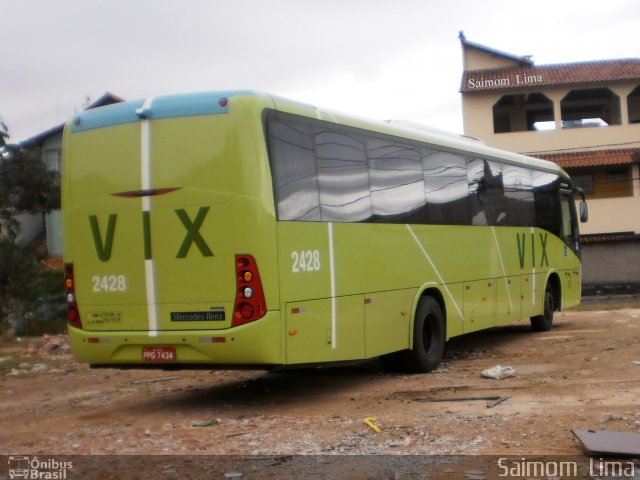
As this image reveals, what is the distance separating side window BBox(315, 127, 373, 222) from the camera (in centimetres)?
1004

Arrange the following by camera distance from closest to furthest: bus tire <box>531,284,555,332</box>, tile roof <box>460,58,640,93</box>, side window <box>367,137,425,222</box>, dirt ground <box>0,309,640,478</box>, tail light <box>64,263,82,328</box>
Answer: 1. dirt ground <box>0,309,640,478</box>
2. tail light <box>64,263,82,328</box>
3. side window <box>367,137,425,222</box>
4. bus tire <box>531,284,555,332</box>
5. tile roof <box>460,58,640,93</box>

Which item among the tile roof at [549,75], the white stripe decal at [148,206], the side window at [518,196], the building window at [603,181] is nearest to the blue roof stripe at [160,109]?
the white stripe decal at [148,206]

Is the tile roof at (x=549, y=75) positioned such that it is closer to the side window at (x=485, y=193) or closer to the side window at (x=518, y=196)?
the side window at (x=518, y=196)

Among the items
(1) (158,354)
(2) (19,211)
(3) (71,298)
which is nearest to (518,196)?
(1) (158,354)

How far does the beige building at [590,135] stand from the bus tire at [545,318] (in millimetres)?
19344

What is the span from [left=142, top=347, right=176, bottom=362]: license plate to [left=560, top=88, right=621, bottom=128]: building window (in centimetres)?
3415

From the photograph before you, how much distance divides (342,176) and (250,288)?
2.18 meters

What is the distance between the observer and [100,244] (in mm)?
9617

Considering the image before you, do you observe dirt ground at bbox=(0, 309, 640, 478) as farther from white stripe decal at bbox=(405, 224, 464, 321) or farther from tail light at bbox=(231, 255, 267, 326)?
tail light at bbox=(231, 255, 267, 326)

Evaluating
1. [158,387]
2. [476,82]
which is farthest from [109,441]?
[476,82]

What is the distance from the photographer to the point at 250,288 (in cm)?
890

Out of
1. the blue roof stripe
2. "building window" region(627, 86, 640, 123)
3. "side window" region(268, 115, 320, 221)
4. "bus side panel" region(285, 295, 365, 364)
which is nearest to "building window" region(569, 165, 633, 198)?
"building window" region(627, 86, 640, 123)

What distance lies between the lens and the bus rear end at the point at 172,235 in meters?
8.93

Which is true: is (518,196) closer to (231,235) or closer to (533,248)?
(533,248)
